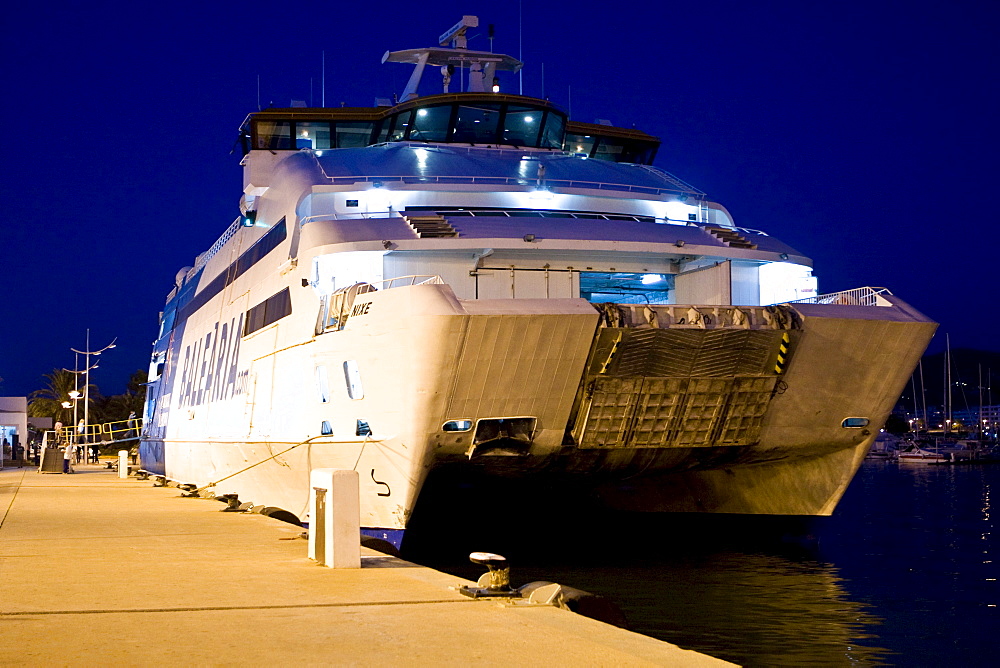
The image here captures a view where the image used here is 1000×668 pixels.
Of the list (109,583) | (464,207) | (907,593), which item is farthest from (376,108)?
(109,583)

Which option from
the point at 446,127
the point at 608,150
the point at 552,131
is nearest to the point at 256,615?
the point at 446,127

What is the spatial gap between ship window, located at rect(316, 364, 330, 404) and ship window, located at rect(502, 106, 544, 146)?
8.12 m

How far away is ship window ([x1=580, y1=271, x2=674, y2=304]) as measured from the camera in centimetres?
1689

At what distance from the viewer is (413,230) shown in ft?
50.2

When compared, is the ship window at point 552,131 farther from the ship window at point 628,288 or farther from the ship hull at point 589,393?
the ship hull at point 589,393

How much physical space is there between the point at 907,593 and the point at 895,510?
16546mm

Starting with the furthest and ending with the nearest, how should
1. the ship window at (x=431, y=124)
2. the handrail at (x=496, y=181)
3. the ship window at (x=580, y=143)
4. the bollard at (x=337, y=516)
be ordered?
the ship window at (x=580, y=143)
the ship window at (x=431, y=124)
the handrail at (x=496, y=181)
the bollard at (x=337, y=516)

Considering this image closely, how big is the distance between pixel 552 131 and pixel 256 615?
16.5 m

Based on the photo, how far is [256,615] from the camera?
23.5ft

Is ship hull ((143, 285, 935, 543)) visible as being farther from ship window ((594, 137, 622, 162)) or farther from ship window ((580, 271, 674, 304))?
ship window ((594, 137, 622, 162))

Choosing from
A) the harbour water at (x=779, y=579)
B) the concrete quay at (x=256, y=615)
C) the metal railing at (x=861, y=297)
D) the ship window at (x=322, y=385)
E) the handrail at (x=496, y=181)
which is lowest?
the harbour water at (x=779, y=579)

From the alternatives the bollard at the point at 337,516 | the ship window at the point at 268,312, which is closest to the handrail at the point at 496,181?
the ship window at the point at 268,312

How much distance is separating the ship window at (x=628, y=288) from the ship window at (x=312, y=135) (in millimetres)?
8630

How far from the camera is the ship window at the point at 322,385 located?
49.8 ft
